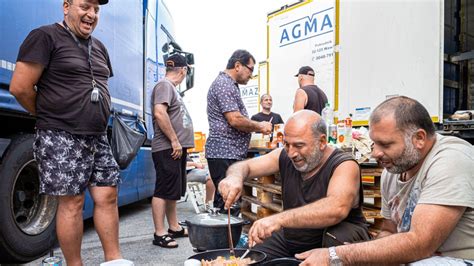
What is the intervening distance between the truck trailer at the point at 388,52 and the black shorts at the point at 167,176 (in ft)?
8.48

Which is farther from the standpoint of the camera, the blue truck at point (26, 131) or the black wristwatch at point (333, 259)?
the blue truck at point (26, 131)

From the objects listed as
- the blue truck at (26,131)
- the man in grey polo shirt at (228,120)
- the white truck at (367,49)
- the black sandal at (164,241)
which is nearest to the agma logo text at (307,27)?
the white truck at (367,49)

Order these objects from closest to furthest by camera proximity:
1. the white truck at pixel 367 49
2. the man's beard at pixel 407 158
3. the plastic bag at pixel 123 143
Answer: the man's beard at pixel 407 158 < the plastic bag at pixel 123 143 < the white truck at pixel 367 49

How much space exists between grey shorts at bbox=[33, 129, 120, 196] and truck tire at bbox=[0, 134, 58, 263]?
21.4 inches

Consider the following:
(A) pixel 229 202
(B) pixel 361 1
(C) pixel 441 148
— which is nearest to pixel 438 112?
(B) pixel 361 1

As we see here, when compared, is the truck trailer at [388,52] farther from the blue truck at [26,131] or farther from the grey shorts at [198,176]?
the blue truck at [26,131]

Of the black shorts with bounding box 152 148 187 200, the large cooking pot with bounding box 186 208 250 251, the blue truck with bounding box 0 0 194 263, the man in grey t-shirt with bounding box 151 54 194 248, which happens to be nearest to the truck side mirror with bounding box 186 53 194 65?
the blue truck with bounding box 0 0 194 263

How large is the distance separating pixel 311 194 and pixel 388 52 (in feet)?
10.7

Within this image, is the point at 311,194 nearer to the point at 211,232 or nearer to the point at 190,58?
the point at 211,232

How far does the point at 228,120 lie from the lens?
3.74 metres

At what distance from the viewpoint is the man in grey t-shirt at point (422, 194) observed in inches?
66.6

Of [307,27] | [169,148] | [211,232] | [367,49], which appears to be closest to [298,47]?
[307,27]

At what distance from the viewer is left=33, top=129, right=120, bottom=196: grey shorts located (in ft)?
7.62

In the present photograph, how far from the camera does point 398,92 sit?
15.7 feet
